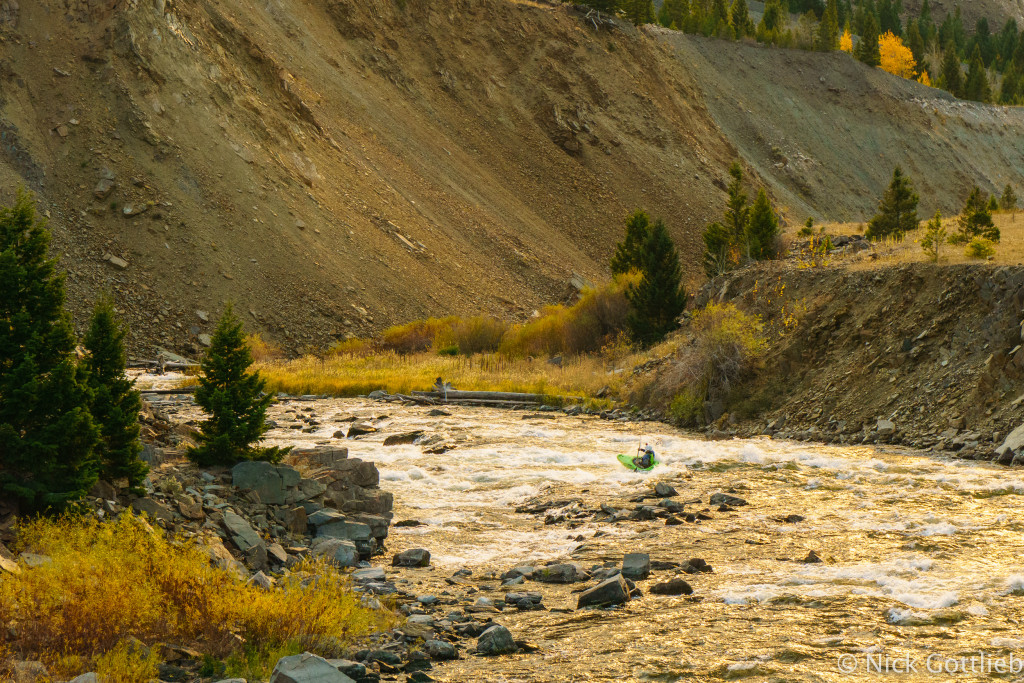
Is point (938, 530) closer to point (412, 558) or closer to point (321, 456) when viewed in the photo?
point (412, 558)

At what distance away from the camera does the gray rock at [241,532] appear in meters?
10.6

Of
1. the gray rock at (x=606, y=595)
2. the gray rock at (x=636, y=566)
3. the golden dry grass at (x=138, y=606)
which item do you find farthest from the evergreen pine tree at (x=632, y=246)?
the golden dry grass at (x=138, y=606)

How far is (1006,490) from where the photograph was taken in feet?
46.1

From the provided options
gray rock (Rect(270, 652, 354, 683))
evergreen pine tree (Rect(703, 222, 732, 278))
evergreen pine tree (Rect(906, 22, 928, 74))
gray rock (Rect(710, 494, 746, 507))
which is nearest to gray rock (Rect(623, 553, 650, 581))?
gray rock (Rect(710, 494, 746, 507))

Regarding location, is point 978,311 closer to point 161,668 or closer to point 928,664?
point 928,664

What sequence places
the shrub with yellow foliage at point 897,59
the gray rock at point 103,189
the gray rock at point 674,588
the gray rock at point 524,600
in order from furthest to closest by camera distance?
1. the shrub with yellow foliage at point 897,59
2. the gray rock at point 103,189
3. the gray rock at point 674,588
4. the gray rock at point 524,600

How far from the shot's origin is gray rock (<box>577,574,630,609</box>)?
973 centimetres

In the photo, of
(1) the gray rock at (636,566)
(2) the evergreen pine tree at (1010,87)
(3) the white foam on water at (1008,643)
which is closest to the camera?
(3) the white foam on water at (1008,643)

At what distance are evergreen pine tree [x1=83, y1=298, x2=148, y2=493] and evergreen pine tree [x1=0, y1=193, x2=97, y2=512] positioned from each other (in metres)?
0.38

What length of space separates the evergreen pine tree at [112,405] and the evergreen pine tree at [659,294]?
2230 centimetres

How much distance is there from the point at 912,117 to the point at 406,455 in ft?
237

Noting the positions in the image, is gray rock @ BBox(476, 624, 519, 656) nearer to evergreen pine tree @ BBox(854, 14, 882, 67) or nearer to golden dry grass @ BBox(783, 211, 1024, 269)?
golden dry grass @ BBox(783, 211, 1024, 269)

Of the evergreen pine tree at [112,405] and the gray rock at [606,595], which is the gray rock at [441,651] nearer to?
the gray rock at [606,595]

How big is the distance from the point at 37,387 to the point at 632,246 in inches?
1230
